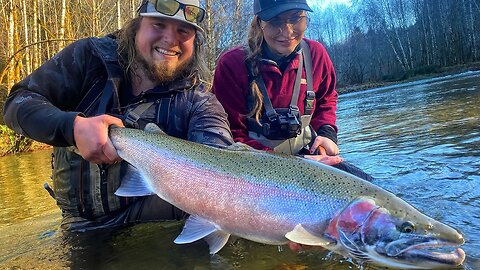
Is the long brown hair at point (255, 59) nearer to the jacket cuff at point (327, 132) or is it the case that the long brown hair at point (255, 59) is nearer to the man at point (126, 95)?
the jacket cuff at point (327, 132)

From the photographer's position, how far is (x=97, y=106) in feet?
11.1

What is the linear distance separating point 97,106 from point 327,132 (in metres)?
2.37

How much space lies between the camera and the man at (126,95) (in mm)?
3236

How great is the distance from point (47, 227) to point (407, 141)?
5367 millimetres

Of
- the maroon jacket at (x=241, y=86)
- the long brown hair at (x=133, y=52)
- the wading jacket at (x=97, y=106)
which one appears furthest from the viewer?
the maroon jacket at (x=241, y=86)

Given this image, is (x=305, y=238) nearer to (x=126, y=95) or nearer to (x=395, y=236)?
(x=395, y=236)

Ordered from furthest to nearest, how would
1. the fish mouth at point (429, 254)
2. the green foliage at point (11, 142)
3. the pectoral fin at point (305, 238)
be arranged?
the green foliage at point (11, 142) → the pectoral fin at point (305, 238) → the fish mouth at point (429, 254)

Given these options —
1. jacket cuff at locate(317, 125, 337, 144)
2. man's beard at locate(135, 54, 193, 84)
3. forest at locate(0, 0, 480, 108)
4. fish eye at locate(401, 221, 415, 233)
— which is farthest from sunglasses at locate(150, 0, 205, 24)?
forest at locate(0, 0, 480, 108)

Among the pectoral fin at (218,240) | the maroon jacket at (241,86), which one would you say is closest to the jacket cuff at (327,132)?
the maroon jacket at (241,86)

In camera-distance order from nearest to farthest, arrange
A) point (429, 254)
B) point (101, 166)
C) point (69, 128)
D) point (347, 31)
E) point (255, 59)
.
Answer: point (429, 254) → point (69, 128) → point (101, 166) → point (255, 59) → point (347, 31)

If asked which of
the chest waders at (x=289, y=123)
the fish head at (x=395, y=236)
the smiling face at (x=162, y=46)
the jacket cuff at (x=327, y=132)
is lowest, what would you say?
the fish head at (x=395, y=236)

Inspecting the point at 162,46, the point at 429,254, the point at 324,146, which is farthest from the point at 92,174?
the point at 429,254

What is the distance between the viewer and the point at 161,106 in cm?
343

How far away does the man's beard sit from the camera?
346cm
